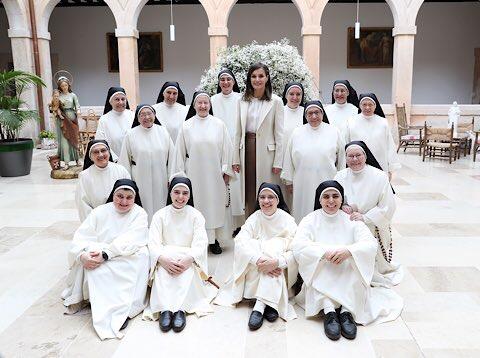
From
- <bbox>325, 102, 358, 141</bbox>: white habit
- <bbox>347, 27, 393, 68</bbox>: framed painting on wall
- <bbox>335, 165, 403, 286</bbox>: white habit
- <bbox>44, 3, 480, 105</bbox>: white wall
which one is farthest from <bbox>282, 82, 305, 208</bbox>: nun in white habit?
<bbox>347, 27, 393, 68</bbox>: framed painting on wall

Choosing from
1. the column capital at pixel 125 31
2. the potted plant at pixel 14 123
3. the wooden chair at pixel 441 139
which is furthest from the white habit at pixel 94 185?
the column capital at pixel 125 31

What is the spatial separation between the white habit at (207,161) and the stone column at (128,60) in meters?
8.89

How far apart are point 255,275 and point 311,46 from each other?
1036 cm

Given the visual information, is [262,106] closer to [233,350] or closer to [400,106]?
[233,350]

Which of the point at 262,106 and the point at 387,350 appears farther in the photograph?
the point at 262,106

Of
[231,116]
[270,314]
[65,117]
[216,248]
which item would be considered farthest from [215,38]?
[270,314]

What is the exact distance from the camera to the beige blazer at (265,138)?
17.3 ft

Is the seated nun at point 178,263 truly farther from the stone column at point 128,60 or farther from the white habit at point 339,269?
the stone column at point 128,60

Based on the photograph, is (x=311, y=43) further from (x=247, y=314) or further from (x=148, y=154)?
(x=247, y=314)

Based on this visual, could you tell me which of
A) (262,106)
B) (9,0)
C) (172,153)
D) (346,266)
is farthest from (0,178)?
(346,266)

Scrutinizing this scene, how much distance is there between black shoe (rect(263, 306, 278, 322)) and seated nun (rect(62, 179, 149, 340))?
3.38 ft

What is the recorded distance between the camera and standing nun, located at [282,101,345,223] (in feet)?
15.8

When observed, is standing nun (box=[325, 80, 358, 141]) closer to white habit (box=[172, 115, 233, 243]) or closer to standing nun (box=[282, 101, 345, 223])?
standing nun (box=[282, 101, 345, 223])

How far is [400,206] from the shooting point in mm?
7445
